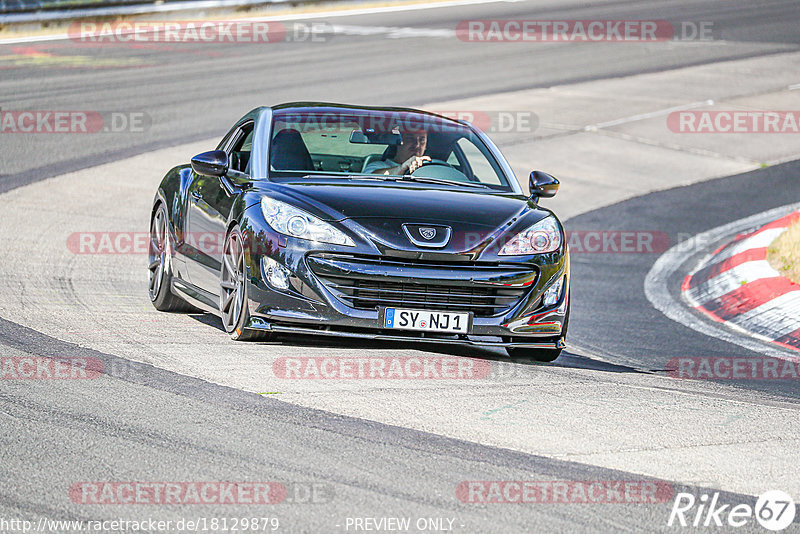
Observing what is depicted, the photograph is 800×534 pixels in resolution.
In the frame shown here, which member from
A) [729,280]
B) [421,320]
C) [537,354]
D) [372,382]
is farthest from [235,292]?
[729,280]

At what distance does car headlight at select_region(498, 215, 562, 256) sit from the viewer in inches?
285

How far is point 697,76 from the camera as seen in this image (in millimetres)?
23406

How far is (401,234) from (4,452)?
2762 millimetres

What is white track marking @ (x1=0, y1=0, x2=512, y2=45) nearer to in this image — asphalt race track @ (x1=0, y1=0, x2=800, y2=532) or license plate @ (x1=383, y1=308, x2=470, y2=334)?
asphalt race track @ (x1=0, y1=0, x2=800, y2=532)

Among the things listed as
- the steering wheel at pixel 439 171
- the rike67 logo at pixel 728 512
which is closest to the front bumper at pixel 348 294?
the steering wheel at pixel 439 171

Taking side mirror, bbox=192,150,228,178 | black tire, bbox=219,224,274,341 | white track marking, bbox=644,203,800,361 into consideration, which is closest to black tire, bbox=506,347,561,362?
black tire, bbox=219,224,274,341

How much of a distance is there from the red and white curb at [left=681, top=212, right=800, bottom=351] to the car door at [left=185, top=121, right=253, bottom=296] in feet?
13.0

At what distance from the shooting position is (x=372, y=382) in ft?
21.1

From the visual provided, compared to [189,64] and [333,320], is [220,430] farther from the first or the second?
[189,64]

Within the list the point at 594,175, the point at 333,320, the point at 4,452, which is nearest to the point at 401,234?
the point at 333,320

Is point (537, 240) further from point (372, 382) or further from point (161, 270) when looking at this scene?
point (161, 270)

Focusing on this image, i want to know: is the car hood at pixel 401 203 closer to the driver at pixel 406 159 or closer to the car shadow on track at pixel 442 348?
the driver at pixel 406 159

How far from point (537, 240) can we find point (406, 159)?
4.43ft

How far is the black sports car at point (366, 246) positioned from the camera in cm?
695
